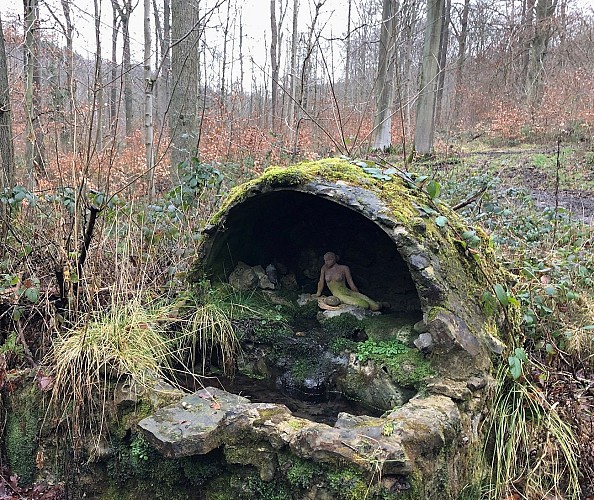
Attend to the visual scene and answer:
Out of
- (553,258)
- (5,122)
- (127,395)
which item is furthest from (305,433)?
(5,122)

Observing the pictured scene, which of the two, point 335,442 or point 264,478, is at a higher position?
point 335,442

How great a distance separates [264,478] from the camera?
2.23 meters

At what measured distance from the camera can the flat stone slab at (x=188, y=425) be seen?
2.24 m

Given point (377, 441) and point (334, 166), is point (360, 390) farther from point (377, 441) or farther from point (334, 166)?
point (334, 166)

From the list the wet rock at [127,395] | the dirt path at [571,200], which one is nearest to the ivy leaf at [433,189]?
the wet rock at [127,395]

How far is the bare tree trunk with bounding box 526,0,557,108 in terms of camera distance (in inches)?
498

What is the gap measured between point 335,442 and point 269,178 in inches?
66.0

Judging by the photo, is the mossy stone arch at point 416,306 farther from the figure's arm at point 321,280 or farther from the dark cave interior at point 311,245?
the figure's arm at point 321,280

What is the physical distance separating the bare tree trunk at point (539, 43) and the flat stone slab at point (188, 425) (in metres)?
12.8

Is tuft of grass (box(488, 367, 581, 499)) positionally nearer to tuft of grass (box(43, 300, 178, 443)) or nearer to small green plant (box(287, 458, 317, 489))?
small green plant (box(287, 458, 317, 489))

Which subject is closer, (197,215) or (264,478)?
(264,478)

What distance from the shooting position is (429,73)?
9.94 meters

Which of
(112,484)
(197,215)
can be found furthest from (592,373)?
(197,215)

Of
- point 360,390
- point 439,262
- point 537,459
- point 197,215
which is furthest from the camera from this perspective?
point 197,215
